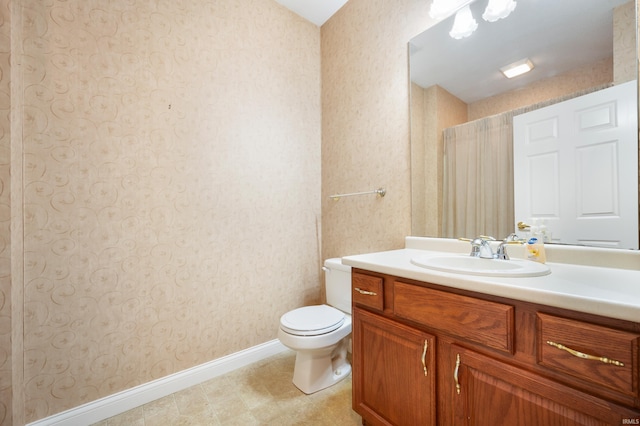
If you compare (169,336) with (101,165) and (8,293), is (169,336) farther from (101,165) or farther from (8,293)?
(101,165)

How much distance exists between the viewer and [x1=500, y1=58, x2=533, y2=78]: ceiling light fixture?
1184 millimetres

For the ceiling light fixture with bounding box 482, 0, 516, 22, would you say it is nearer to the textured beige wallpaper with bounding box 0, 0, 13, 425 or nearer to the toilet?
the toilet

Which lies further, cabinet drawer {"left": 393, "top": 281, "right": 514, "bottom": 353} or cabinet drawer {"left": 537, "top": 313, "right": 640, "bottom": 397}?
cabinet drawer {"left": 393, "top": 281, "right": 514, "bottom": 353}

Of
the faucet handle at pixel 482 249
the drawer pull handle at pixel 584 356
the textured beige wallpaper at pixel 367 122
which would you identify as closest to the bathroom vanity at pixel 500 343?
the drawer pull handle at pixel 584 356

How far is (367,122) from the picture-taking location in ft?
6.15

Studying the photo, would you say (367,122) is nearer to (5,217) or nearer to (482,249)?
(482,249)

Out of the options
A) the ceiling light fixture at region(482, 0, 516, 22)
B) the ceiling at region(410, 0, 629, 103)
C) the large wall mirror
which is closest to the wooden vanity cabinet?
the large wall mirror

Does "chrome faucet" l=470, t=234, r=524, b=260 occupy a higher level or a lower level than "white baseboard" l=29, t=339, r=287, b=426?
higher

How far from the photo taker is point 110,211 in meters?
1.39

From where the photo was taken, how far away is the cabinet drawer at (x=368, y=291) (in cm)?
112

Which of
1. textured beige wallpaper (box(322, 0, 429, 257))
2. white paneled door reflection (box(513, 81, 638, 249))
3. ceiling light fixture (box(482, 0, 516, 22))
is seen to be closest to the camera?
white paneled door reflection (box(513, 81, 638, 249))

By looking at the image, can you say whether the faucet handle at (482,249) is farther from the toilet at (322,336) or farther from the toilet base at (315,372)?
the toilet base at (315,372)

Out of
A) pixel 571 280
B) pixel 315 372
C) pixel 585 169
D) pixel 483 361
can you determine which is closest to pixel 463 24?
pixel 585 169

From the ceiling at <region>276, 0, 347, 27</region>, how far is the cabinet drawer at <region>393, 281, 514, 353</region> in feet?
7.11
